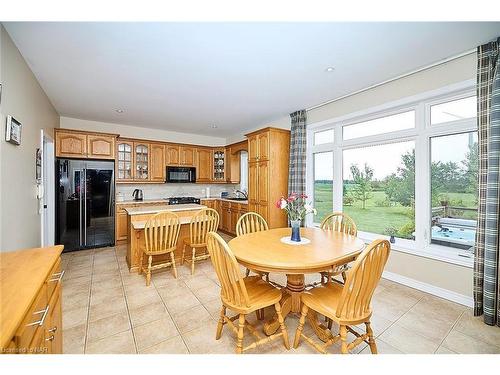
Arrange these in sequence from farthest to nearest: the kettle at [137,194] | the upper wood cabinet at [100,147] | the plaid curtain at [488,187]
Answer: the kettle at [137,194] → the upper wood cabinet at [100,147] → the plaid curtain at [488,187]

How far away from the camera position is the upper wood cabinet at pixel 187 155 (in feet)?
18.1

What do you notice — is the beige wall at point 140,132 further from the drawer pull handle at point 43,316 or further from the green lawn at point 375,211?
the drawer pull handle at point 43,316

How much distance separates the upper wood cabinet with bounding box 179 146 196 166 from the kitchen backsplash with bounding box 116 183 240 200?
2.20 ft

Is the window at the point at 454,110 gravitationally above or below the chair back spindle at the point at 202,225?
above

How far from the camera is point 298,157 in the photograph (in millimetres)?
3893

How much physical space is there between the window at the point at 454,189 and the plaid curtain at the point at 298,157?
1.78 metres

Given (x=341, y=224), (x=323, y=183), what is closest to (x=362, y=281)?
(x=341, y=224)

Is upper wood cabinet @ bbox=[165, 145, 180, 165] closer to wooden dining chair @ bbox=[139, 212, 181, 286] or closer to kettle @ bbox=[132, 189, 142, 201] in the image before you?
kettle @ bbox=[132, 189, 142, 201]

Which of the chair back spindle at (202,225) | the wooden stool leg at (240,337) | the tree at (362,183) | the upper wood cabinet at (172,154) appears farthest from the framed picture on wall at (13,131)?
the tree at (362,183)

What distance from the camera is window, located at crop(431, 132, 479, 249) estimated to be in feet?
7.73

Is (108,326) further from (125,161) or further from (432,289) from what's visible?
(125,161)

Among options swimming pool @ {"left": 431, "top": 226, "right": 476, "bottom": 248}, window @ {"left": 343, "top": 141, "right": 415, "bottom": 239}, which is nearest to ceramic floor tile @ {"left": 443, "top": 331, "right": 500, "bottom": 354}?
swimming pool @ {"left": 431, "top": 226, "right": 476, "bottom": 248}
